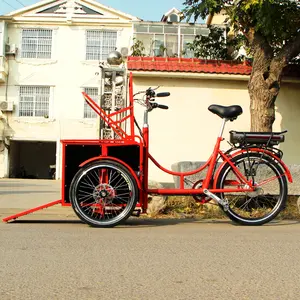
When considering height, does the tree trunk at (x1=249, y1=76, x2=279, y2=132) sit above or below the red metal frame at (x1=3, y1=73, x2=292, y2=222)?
above

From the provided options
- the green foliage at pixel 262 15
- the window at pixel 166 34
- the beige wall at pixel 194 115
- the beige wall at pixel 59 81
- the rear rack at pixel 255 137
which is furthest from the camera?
the beige wall at pixel 59 81

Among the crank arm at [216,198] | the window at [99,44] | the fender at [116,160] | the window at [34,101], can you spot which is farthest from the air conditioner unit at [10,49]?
the crank arm at [216,198]

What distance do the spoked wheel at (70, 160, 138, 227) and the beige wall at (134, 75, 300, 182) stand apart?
5.55m

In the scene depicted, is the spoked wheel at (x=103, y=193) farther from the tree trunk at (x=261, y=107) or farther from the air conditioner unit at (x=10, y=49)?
the air conditioner unit at (x=10, y=49)

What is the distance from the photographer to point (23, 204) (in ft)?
29.3

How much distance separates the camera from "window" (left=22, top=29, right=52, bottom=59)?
2342cm

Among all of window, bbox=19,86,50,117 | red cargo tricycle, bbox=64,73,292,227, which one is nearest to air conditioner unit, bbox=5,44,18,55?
window, bbox=19,86,50,117

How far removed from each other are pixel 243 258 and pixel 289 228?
2.09 metres

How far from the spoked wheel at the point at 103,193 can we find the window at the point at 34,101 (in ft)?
59.2

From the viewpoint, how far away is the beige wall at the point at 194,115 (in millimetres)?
11445

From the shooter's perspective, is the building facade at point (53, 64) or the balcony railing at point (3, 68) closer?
the balcony railing at point (3, 68)

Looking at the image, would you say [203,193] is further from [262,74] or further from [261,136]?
[262,74]

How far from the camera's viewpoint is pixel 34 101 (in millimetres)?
23250

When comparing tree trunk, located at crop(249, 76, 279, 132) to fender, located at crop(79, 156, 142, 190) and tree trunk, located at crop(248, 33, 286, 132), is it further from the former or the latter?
fender, located at crop(79, 156, 142, 190)
